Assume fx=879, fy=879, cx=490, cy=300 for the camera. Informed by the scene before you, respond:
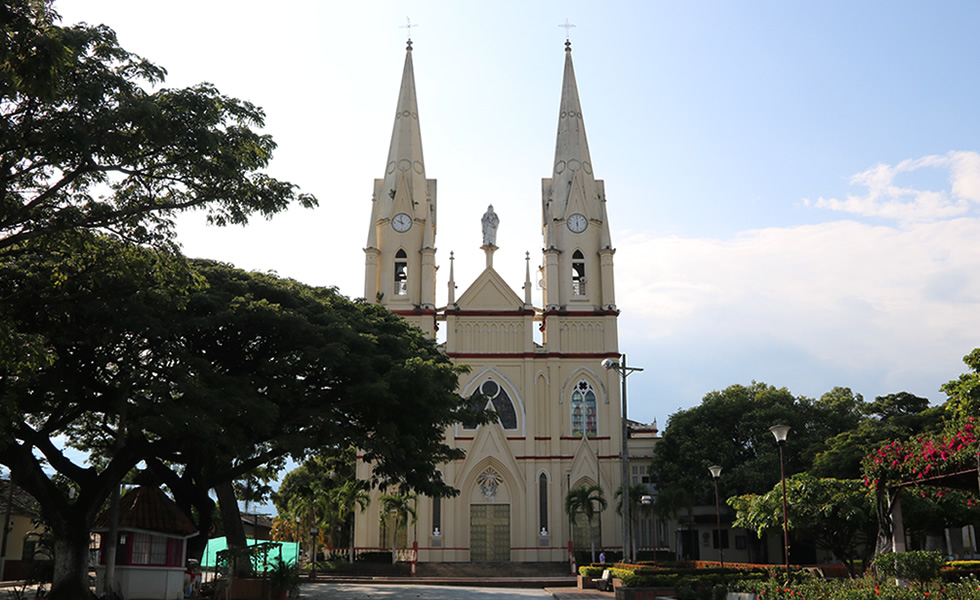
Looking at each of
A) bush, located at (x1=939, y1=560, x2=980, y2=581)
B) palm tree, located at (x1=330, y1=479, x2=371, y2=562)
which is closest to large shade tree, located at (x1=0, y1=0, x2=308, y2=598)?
bush, located at (x1=939, y1=560, x2=980, y2=581)

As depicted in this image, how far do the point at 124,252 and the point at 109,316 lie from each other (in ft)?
12.4

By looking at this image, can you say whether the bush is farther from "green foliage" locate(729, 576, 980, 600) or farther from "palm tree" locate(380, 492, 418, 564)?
"palm tree" locate(380, 492, 418, 564)

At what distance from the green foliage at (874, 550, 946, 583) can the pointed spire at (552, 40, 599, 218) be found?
31438 millimetres

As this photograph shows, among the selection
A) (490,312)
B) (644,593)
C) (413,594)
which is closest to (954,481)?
(644,593)

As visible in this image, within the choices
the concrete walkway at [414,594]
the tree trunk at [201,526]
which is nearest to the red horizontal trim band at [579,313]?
the concrete walkway at [414,594]

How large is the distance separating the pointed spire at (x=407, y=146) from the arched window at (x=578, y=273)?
332 inches

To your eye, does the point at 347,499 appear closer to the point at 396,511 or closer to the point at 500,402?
the point at 396,511

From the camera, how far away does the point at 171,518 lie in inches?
754

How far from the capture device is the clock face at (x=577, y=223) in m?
45.0

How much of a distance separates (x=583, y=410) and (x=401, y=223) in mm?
13190

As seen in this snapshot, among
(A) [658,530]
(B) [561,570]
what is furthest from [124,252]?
(A) [658,530]

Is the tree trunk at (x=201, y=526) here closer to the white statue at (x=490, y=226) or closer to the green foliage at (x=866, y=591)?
the green foliage at (x=866, y=591)

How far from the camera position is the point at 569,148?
46625 millimetres

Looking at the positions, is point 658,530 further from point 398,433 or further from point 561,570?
point 398,433
